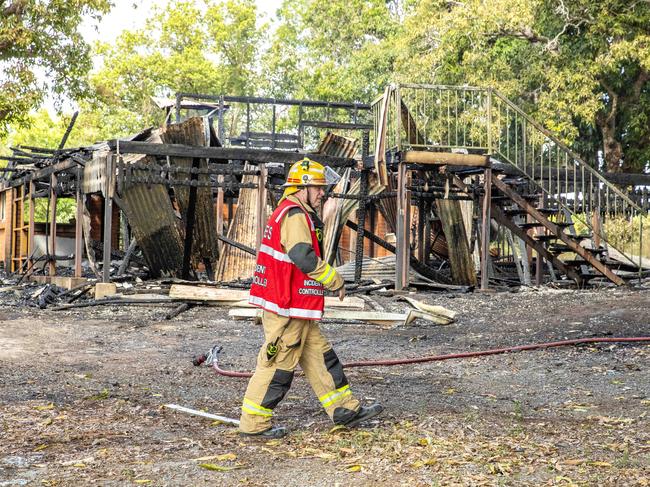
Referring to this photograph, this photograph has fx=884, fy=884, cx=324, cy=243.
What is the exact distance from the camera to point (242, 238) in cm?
2064

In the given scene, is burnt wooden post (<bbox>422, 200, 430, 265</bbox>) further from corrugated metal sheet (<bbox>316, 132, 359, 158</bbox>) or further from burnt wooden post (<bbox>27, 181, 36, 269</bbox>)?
burnt wooden post (<bbox>27, 181, 36, 269</bbox>)

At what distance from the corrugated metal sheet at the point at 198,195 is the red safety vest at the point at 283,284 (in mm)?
11389

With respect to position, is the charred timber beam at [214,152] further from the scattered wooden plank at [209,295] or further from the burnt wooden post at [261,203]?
the scattered wooden plank at [209,295]

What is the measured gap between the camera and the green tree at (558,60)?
77.0ft

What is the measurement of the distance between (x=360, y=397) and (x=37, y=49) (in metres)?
20.0

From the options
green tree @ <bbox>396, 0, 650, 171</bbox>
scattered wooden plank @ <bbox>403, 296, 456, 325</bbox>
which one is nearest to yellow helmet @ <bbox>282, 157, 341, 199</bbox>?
scattered wooden plank @ <bbox>403, 296, 456, 325</bbox>

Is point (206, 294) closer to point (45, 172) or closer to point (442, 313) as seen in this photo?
point (442, 313)

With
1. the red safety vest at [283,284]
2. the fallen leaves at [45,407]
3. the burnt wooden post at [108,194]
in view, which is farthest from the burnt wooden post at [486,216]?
the fallen leaves at [45,407]

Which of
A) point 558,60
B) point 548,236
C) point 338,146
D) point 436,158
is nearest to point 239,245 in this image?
point 338,146

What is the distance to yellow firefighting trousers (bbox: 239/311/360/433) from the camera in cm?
593

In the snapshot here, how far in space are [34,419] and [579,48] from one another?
69.6 feet

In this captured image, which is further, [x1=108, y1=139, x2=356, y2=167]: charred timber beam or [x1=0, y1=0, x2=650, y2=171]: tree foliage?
[x1=0, y1=0, x2=650, y2=171]: tree foliage

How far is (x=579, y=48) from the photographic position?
80.2ft

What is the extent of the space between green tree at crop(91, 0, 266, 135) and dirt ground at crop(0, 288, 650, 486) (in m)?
33.9
